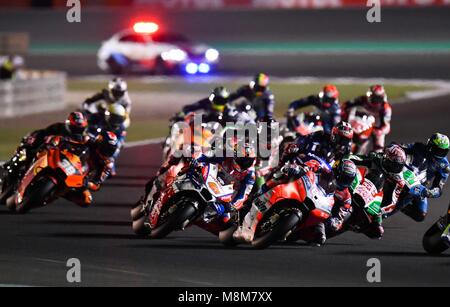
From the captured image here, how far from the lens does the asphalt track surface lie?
11211 millimetres

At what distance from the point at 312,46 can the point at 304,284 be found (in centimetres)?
3206

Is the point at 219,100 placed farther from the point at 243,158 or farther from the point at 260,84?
the point at 243,158

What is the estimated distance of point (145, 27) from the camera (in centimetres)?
4141

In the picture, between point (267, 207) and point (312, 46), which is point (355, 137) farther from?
point (312, 46)

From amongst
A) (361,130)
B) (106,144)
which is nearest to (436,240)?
(106,144)

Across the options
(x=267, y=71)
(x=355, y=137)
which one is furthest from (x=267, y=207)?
(x=267, y=71)

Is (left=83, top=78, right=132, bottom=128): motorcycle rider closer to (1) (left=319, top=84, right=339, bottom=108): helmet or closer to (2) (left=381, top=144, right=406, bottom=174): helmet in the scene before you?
Answer: (1) (left=319, top=84, right=339, bottom=108): helmet

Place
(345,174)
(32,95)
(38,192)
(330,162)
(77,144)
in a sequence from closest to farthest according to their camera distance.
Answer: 1. (345,174)
2. (330,162)
3. (38,192)
4. (77,144)
5. (32,95)

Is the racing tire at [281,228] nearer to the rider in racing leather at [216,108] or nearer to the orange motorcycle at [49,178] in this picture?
A: the orange motorcycle at [49,178]

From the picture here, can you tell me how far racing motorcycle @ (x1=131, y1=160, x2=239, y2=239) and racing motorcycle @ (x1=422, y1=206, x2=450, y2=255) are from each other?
2000 mm

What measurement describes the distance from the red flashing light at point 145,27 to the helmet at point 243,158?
27.8 metres

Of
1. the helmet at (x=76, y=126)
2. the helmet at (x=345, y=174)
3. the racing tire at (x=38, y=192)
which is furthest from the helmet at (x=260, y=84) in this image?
the helmet at (x=345, y=174)

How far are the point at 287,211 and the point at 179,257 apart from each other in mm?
1090

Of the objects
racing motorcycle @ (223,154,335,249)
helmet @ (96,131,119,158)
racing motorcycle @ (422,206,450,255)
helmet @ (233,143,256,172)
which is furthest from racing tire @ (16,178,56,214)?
racing motorcycle @ (422,206,450,255)
